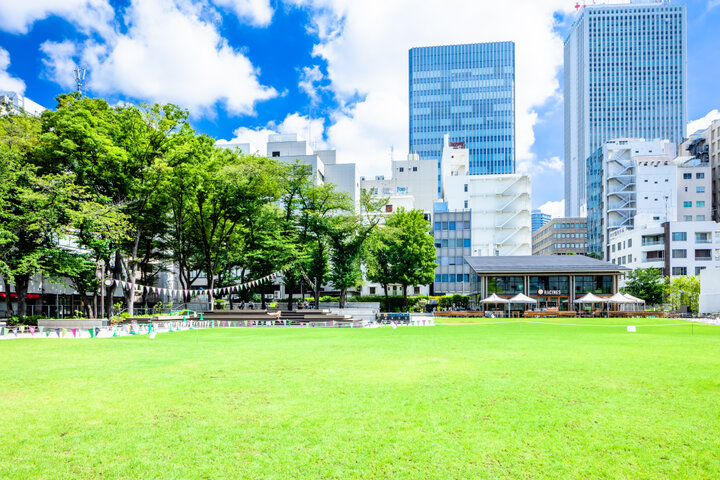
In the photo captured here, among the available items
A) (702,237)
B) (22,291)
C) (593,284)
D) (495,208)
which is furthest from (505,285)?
(22,291)

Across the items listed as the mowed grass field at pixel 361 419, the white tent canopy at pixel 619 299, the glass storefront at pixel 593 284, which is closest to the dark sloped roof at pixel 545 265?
the glass storefront at pixel 593 284

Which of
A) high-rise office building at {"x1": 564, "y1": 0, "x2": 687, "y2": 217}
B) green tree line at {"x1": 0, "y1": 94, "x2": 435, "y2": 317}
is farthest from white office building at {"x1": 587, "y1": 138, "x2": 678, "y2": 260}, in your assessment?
green tree line at {"x1": 0, "y1": 94, "x2": 435, "y2": 317}

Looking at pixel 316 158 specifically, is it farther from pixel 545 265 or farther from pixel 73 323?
pixel 73 323

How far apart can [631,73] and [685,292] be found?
145 m

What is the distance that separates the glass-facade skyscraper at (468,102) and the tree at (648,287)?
71.8 meters

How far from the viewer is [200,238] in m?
48.5

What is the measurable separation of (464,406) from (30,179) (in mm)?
33729

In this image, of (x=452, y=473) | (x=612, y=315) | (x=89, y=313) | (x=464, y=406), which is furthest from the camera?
(x=612, y=315)

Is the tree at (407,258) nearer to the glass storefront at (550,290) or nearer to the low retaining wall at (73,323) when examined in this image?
the glass storefront at (550,290)

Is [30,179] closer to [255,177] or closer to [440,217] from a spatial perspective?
[255,177]

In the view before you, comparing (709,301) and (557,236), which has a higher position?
(557,236)

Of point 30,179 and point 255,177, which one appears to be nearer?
point 30,179

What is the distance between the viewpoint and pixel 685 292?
199ft

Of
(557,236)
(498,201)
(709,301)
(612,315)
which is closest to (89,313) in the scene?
(612,315)
